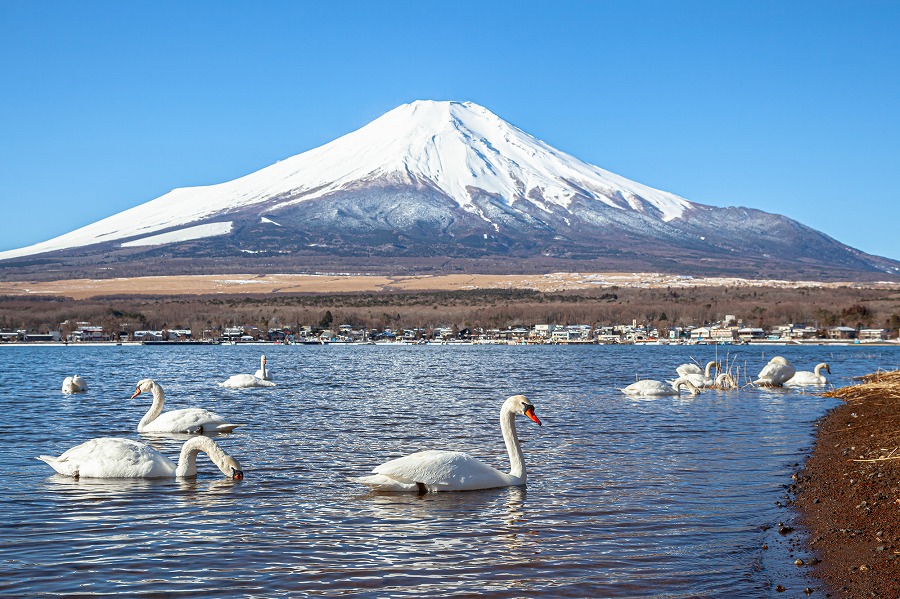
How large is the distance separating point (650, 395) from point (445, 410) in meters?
7.12

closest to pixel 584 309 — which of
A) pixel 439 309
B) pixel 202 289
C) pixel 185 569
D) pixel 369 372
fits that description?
pixel 439 309

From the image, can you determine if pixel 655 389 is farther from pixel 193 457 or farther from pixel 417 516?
pixel 417 516

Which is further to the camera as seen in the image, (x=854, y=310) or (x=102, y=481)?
(x=854, y=310)

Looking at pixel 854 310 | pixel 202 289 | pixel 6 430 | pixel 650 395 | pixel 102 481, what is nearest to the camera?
pixel 102 481

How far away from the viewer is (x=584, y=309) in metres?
141

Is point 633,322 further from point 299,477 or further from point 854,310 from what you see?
point 299,477

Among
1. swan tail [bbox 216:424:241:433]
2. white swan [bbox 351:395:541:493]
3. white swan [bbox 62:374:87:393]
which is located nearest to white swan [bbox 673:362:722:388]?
swan tail [bbox 216:424:241:433]

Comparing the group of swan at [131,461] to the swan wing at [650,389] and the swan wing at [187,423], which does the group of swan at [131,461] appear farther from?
the swan wing at [650,389]

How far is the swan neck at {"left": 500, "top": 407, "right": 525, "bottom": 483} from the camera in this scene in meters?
14.2

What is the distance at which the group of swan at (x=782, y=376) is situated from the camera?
33.8 metres

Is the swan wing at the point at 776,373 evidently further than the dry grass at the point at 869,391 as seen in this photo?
Yes

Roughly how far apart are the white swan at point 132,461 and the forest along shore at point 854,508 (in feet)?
25.5

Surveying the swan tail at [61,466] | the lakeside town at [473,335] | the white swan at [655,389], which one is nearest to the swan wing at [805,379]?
the white swan at [655,389]

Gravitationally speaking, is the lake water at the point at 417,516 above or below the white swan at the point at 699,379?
below
